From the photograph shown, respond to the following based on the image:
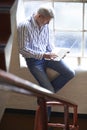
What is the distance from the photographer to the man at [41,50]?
9.29ft

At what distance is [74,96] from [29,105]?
52cm

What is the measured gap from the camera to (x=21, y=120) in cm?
360

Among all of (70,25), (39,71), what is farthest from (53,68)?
(70,25)

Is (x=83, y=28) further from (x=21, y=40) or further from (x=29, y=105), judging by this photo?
(x=29, y=105)

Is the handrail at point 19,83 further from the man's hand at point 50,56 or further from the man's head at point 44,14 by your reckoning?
the man's hand at point 50,56

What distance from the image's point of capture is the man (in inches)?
111

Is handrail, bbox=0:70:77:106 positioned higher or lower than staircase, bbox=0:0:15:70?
lower

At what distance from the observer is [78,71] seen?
130 inches

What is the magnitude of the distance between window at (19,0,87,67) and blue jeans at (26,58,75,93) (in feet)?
1.07

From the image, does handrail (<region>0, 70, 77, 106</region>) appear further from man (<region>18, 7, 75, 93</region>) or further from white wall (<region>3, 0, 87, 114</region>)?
white wall (<region>3, 0, 87, 114</region>)

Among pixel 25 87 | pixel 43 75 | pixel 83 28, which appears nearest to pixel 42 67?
pixel 43 75

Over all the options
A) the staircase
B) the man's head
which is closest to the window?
the man's head

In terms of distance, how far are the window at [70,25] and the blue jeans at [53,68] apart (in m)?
0.33

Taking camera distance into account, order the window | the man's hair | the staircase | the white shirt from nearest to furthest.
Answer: the staircase < the man's hair < the white shirt < the window
